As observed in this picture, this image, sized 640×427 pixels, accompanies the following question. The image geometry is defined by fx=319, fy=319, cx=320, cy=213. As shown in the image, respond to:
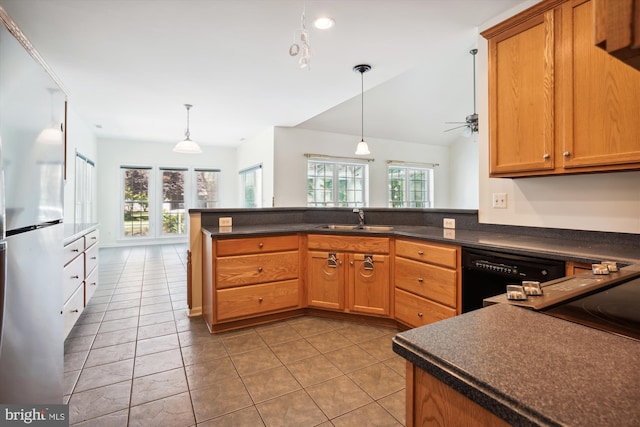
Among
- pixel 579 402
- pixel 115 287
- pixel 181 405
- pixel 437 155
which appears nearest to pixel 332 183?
pixel 437 155

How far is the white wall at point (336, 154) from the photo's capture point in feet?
19.3

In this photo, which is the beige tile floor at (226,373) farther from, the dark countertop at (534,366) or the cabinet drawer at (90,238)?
the dark countertop at (534,366)

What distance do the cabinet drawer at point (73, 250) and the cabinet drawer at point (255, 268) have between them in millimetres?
1013

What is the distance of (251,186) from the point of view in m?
7.42

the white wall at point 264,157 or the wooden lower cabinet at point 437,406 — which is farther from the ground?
the white wall at point 264,157

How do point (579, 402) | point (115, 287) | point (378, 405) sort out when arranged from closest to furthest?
1. point (579, 402)
2. point (378, 405)
3. point (115, 287)

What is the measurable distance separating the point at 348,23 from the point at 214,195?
21.7ft

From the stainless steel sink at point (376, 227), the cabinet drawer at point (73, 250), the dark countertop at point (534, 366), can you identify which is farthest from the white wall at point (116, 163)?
the dark countertop at point (534, 366)

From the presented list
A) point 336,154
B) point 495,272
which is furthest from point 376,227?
point 336,154

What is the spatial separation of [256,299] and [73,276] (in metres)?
1.38

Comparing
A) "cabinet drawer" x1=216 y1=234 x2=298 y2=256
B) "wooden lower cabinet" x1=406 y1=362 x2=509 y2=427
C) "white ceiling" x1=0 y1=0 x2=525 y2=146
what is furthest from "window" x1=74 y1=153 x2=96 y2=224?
"wooden lower cabinet" x1=406 y1=362 x2=509 y2=427

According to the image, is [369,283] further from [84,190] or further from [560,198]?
[84,190]

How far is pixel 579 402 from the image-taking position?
1.28 ft

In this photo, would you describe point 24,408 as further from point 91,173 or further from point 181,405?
point 91,173
